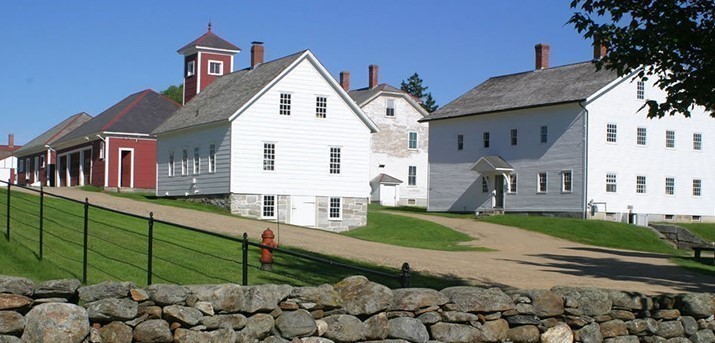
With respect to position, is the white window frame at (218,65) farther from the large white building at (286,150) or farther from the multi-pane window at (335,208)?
the multi-pane window at (335,208)

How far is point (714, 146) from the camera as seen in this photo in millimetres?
52500

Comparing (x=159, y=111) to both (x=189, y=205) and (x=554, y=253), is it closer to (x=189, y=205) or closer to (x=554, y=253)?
(x=189, y=205)

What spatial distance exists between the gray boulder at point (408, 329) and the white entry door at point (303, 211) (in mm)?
30901

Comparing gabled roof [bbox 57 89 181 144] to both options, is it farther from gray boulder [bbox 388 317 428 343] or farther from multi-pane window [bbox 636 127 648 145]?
gray boulder [bbox 388 317 428 343]

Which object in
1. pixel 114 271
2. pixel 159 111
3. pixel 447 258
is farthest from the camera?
pixel 159 111

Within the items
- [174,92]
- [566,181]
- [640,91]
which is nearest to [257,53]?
[566,181]

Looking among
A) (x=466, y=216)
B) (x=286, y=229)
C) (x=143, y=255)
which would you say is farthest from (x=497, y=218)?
(x=143, y=255)

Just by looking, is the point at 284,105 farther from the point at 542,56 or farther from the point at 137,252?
the point at 137,252

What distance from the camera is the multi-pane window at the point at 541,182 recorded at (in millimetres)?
49375

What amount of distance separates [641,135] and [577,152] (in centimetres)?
460

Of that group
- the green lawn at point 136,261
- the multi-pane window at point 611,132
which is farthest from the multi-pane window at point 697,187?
the green lawn at point 136,261

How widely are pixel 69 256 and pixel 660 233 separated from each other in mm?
31564

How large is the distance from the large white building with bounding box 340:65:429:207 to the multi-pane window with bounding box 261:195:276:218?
2547 centimetres

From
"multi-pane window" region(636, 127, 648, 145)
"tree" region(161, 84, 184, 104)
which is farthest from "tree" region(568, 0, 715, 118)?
"tree" region(161, 84, 184, 104)
